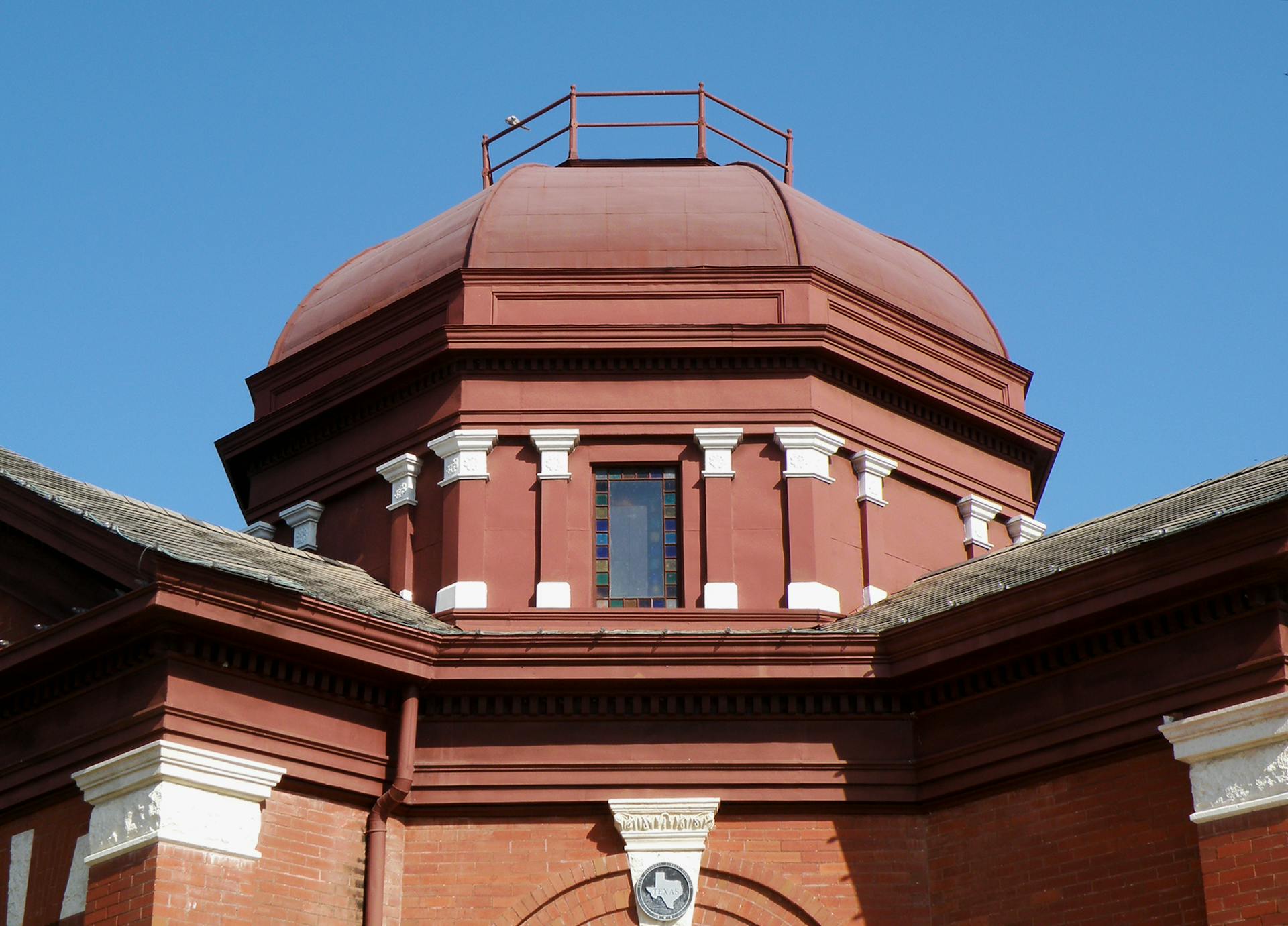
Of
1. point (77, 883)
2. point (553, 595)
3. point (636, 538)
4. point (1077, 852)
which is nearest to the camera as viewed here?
point (1077, 852)

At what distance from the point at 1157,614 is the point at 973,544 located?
625 centimetres

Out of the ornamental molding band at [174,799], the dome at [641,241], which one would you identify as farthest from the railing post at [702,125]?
the ornamental molding band at [174,799]

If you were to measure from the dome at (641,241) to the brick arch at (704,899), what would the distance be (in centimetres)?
716

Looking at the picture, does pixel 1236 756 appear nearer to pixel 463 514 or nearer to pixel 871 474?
pixel 871 474

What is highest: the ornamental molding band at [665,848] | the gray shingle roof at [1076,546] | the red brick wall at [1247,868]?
the gray shingle roof at [1076,546]

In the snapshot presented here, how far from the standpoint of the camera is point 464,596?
60.0ft

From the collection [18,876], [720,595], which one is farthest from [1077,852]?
[18,876]

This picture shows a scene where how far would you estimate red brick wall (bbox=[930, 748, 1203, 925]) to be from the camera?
45.9 ft

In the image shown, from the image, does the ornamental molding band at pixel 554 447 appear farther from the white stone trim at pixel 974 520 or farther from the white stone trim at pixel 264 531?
the white stone trim at pixel 974 520

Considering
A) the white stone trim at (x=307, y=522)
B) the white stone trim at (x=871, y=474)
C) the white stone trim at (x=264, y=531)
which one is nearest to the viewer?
the white stone trim at (x=871, y=474)

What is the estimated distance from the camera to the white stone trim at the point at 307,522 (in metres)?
20.6

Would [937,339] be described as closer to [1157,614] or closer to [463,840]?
[1157,614]

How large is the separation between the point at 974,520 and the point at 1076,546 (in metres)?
4.55

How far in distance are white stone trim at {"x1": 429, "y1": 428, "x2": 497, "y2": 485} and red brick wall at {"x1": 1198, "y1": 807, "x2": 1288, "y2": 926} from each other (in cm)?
835
